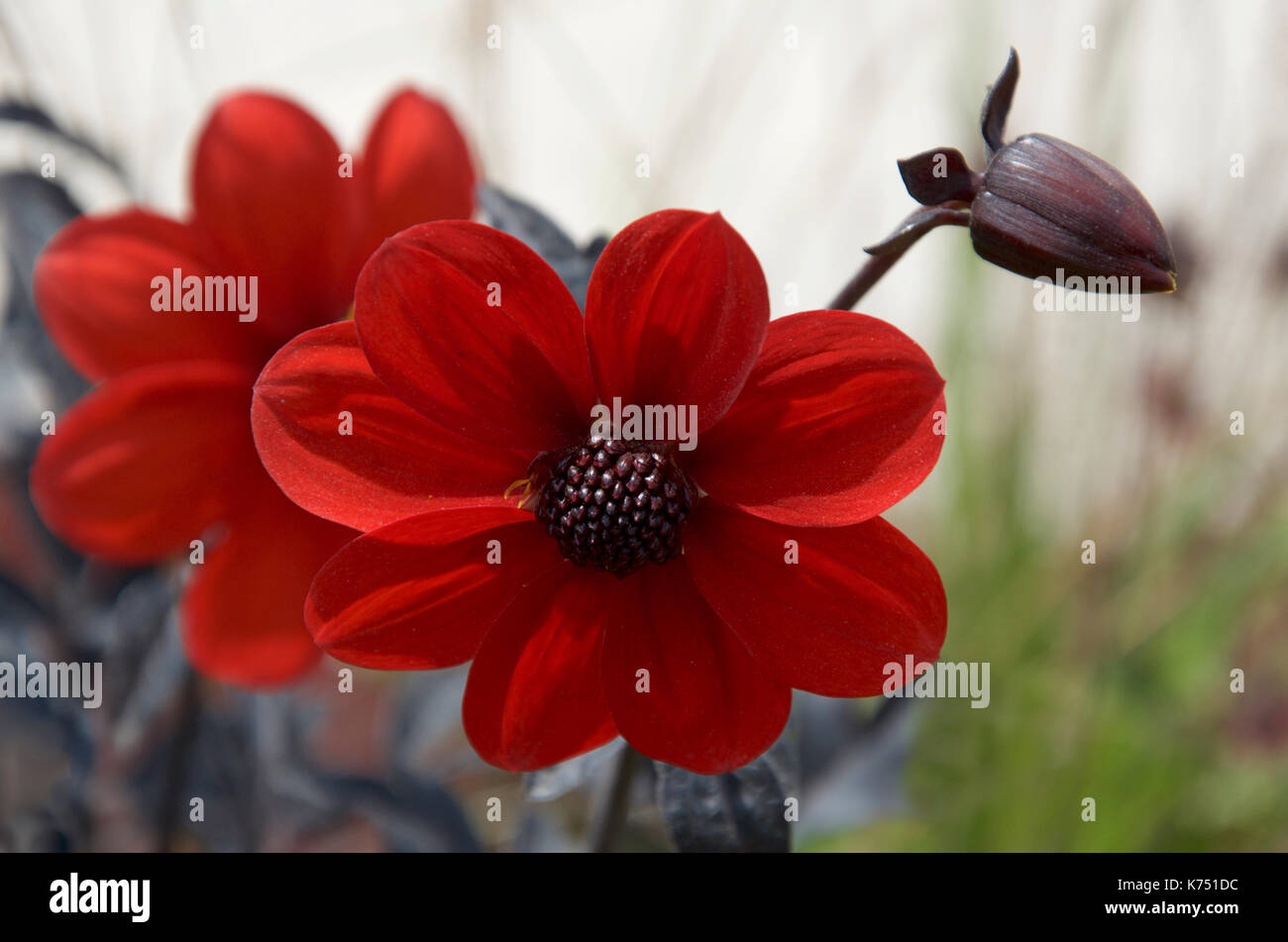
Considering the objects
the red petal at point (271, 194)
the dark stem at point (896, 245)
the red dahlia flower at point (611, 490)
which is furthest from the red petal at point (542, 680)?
the red petal at point (271, 194)

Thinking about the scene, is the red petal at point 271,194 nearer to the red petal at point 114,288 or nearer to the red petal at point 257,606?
the red petal at point 114,288

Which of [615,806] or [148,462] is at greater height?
[148,462]

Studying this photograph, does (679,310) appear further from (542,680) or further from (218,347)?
(218,347)

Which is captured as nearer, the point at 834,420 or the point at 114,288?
the point at 834,420

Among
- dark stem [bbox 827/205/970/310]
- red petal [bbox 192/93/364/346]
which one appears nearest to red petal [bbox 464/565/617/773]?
dark stem [bbox 827/205/970/310]

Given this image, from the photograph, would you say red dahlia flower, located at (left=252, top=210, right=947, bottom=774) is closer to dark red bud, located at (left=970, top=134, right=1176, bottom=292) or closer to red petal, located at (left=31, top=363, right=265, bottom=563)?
dark red bud, located at (left=970, top=134, right=1176, bottom=292)

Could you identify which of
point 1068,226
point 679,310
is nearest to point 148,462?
point 679,310

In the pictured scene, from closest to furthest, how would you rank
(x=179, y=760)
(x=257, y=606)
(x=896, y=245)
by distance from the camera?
(x=896, y=245)
(x=257, y=606)
(x=179, y=760)
